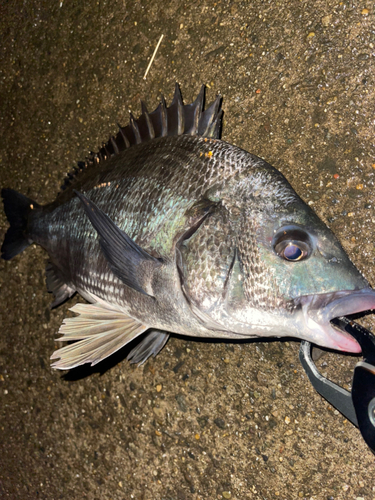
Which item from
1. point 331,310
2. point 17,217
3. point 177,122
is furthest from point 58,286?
point 331,310

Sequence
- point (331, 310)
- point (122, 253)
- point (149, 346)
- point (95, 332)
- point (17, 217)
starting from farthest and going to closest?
point (17, 217)
point (149, 346)
point (95, 332)
point (122, 253)
point (331, 310)

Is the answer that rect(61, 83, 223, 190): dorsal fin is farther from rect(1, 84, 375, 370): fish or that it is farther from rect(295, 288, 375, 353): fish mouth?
rect(295, 288, 375, 353): fish mouth

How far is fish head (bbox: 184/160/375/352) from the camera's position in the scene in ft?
3.76

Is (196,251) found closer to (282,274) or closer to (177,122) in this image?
(282,274)

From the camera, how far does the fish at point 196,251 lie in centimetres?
118

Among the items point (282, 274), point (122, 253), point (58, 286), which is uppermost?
point (282, 274)

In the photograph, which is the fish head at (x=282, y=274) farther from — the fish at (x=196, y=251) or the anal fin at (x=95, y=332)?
the anal fin at (x=95, y=332)

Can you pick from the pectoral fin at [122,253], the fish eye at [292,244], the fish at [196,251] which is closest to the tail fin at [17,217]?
the fish at [196,251]

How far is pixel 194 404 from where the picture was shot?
1935 mm

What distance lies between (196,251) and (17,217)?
1.45m

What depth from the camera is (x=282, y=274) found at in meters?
1.19

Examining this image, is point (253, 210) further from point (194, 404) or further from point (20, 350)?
point (20, 350)

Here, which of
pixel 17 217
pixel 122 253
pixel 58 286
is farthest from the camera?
pixel 17 217

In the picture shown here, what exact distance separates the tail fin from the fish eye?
5.16 feet
